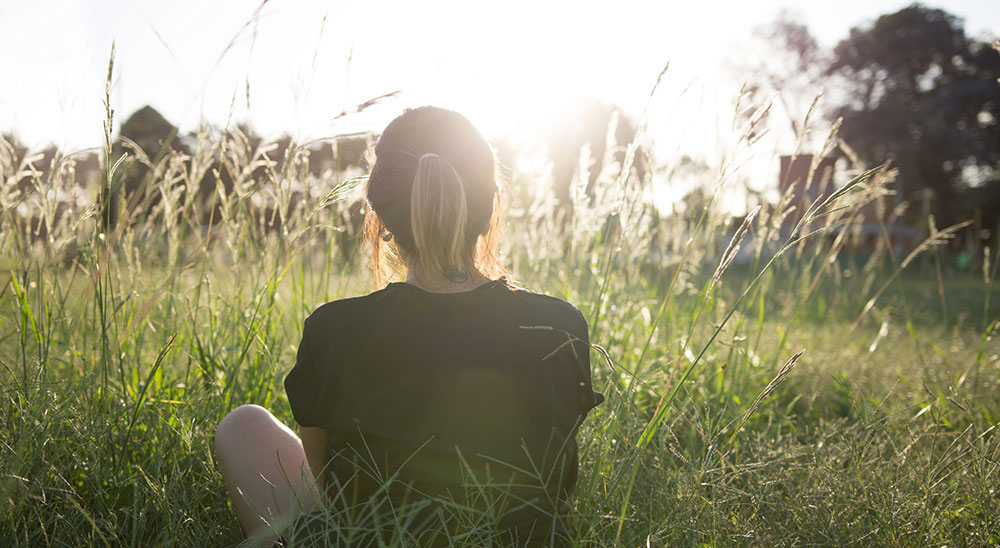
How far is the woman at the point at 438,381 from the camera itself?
1296mm

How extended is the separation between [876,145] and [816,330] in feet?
61.2

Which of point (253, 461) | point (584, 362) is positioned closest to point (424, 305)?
point (584, 362)

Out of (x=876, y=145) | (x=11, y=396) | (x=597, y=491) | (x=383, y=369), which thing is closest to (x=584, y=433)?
(x=597, y=491)

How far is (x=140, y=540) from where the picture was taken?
1386 millimetres

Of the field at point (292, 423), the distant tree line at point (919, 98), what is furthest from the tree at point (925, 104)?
the field at point (292, 423)

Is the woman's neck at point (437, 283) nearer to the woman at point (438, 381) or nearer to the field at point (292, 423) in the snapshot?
the woman at point (438, 381)

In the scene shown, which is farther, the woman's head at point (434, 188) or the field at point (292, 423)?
the field at point (292, 423)

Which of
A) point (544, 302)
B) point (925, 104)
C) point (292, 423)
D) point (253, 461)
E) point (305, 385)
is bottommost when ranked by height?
point (292, 423)

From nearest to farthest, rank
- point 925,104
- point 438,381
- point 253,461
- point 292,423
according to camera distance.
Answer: point 438,381
point 253,461
point 292,423
point 925,104

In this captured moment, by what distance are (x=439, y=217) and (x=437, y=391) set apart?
14.3 inches

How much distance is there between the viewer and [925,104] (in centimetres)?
1905

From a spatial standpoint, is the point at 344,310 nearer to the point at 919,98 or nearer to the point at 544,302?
the point at 544,302

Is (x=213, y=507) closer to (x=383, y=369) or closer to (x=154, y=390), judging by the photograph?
(x=154, y=390)

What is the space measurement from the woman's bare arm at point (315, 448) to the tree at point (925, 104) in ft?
68.5
